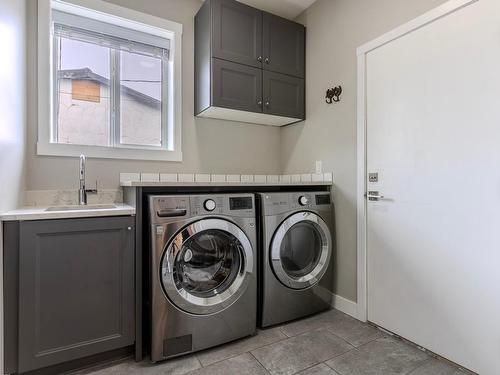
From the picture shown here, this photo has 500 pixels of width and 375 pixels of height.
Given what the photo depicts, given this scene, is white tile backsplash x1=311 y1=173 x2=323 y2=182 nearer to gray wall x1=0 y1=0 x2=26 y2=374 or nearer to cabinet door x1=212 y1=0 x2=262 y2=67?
cabinet door x1=212 y1=0 x2=262 y2=67

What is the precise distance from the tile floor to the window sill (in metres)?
1.44

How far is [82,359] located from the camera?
1.56 meters

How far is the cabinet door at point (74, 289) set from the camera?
140cm

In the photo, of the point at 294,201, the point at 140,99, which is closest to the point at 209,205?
the point at 294,201

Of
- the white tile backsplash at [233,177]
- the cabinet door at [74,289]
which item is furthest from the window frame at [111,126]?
the cabinet door at [74,289]

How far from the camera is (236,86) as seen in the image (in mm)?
2367

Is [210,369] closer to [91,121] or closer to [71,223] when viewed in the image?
[71,223]

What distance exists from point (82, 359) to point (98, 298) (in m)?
0.35

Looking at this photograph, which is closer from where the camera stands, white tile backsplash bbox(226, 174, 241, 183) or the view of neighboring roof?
the view of neighboring roof

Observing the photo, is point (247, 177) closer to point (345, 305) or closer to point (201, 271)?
point (201, 271)

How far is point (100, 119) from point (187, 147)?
2.38ft

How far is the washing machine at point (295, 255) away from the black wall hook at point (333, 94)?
2.55 feet

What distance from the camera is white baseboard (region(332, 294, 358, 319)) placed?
2178mm

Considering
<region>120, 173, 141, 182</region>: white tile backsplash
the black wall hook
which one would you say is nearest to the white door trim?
the black wall hook
